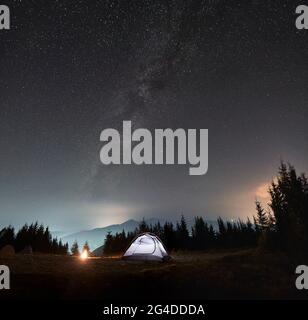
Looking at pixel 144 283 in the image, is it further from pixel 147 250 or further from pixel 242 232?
pixel 242 232

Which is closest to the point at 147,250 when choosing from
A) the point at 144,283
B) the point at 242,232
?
the point at 144,283

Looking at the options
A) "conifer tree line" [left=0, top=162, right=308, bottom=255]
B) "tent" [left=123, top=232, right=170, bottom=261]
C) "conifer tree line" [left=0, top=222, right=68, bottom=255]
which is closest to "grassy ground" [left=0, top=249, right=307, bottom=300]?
"tent" [left=123, top=232, right=170, bottom=261]

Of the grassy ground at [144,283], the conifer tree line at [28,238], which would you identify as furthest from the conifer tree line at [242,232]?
the grassy ground at [144,283]

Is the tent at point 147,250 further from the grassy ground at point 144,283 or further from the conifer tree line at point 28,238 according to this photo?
the conifer tree line at point 28,238

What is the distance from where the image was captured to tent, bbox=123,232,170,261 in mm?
17906

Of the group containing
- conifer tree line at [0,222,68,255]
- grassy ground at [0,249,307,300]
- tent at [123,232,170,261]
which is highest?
tent at [123,232,170,261]

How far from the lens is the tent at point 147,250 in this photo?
58.7ft

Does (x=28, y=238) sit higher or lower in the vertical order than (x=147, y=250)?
lower

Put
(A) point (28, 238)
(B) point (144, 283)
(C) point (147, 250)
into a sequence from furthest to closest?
(A) point (28, 238) → (C) point (147, 250) → (B) point (144, 283)

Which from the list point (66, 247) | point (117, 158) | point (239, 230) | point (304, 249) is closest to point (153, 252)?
point (117, 158)

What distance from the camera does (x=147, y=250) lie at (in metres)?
18.2

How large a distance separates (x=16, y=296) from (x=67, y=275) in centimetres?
309

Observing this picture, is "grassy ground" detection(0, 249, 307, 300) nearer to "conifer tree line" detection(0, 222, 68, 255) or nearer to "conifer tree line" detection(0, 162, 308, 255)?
"conifer tree line" detection(0, 162, 308, 255)

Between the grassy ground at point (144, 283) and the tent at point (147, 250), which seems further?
the tent at point (147, 250)
